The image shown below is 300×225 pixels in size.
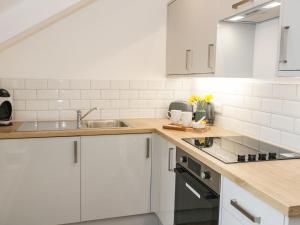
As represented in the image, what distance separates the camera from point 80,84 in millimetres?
2779

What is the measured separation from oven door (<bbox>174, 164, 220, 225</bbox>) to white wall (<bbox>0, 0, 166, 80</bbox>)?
130 centimetres

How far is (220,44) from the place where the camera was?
2.05m

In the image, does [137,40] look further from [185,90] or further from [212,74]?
[212,74]

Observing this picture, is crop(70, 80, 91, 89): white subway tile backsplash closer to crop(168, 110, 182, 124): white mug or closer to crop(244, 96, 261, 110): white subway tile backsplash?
crop(168, 110, 182, 124): white mug

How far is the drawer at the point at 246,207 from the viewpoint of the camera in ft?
3.65

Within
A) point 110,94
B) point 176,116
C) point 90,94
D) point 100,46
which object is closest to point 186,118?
point 176,116

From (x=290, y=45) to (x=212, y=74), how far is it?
0.75 metres

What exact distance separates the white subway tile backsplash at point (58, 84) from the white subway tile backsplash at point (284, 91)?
1.76 metres

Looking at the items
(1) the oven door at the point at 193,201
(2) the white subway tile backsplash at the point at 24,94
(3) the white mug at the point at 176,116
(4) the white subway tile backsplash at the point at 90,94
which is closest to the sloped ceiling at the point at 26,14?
(2) the white subway tile backsplash at the point at 24,94

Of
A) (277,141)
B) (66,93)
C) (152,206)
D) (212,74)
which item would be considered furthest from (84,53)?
(277,141)

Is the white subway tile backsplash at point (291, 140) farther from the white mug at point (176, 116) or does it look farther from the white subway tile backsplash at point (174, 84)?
the white subway tile backsplash at point (174, 84)

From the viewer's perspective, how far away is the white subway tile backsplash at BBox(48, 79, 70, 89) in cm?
271

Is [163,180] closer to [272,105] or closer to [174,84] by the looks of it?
[272,105]

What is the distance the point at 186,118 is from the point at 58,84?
1.20m
